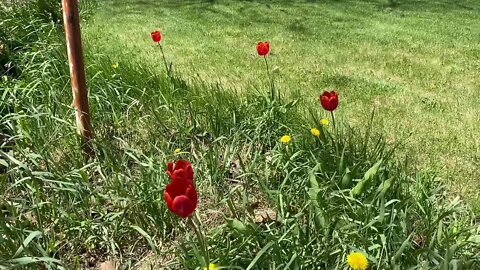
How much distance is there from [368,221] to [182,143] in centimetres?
122

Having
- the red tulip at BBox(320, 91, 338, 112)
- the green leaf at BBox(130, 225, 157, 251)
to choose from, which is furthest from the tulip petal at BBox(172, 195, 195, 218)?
the red tulip at BBox(320, 91, 338, 112)

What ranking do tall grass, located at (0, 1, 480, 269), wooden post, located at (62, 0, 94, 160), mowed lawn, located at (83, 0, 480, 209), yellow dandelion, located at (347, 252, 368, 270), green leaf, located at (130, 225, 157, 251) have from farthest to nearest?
mowed lawn, located at (83, 0, 480, 209) → wooden post, located at (62, 0, 94, 160) → green leaf, located at (130, 225, 157, 251) → tall grass, located at (0, 1, 480, 269) → yellow dandelion, located at (347, 252, 368, 270)

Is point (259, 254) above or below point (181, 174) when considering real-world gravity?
below

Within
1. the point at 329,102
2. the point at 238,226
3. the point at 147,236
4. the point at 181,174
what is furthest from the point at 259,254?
the point at 329,102

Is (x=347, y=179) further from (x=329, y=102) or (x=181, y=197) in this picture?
(x=181, y=197)

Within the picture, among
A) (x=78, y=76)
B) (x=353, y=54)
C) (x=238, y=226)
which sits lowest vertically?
(x=353, y=54)

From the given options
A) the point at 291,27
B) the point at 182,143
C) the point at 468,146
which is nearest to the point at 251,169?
the point at 182,143

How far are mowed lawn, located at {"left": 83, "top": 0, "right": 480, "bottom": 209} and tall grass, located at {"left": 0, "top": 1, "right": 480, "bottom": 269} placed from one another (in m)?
0.70

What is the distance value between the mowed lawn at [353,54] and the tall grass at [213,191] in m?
0.70

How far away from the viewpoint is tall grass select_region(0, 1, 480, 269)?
223 cm

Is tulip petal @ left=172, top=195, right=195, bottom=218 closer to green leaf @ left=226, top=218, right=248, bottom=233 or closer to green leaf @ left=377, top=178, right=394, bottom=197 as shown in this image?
green leaf @ left=226, top=218, right=248, bottom=233

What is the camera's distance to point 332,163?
9.10 ft

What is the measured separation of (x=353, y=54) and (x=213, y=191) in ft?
11.8

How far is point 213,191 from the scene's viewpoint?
2816 millimetres
